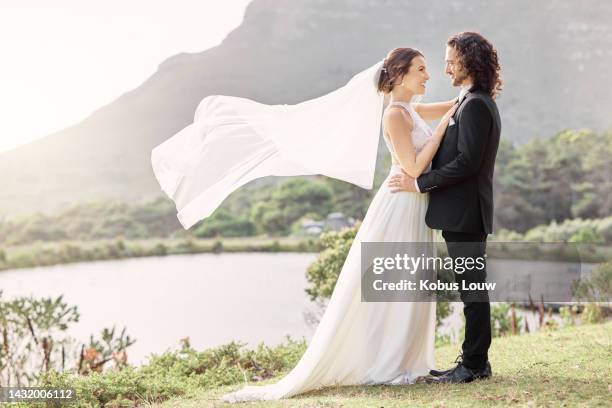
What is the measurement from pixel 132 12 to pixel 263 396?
67.6ft

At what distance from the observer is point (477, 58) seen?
3168 millimetres

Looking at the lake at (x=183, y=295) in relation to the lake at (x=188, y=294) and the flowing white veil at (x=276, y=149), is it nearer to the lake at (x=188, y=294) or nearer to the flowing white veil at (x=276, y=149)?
the lake at (x=188, y=294)

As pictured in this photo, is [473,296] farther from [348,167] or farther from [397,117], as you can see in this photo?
[348,167]

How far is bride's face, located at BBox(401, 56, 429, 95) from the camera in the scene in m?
3.41

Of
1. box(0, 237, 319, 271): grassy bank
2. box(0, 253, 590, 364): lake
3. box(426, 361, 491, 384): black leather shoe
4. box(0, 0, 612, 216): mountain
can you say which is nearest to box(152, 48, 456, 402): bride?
box(426, 361, 491, 384): black leather shoe

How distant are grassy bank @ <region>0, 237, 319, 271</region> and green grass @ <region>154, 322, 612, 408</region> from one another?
14784mm

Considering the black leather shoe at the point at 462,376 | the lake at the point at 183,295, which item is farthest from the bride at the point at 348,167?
the lake at the point at 183,295

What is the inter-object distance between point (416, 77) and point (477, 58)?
35 cm

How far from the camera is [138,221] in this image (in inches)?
934

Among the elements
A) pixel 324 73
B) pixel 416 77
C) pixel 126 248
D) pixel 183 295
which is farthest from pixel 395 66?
pixel 324 73

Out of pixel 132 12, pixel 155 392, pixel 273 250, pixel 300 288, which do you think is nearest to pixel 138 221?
pixel 273 250

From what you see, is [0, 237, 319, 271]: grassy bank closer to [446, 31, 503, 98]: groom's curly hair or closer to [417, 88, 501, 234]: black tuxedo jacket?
[417, 88, 501, 234]: black tuxedo jacket

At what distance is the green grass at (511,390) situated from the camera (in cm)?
296

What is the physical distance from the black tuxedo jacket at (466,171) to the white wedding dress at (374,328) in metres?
0.16
